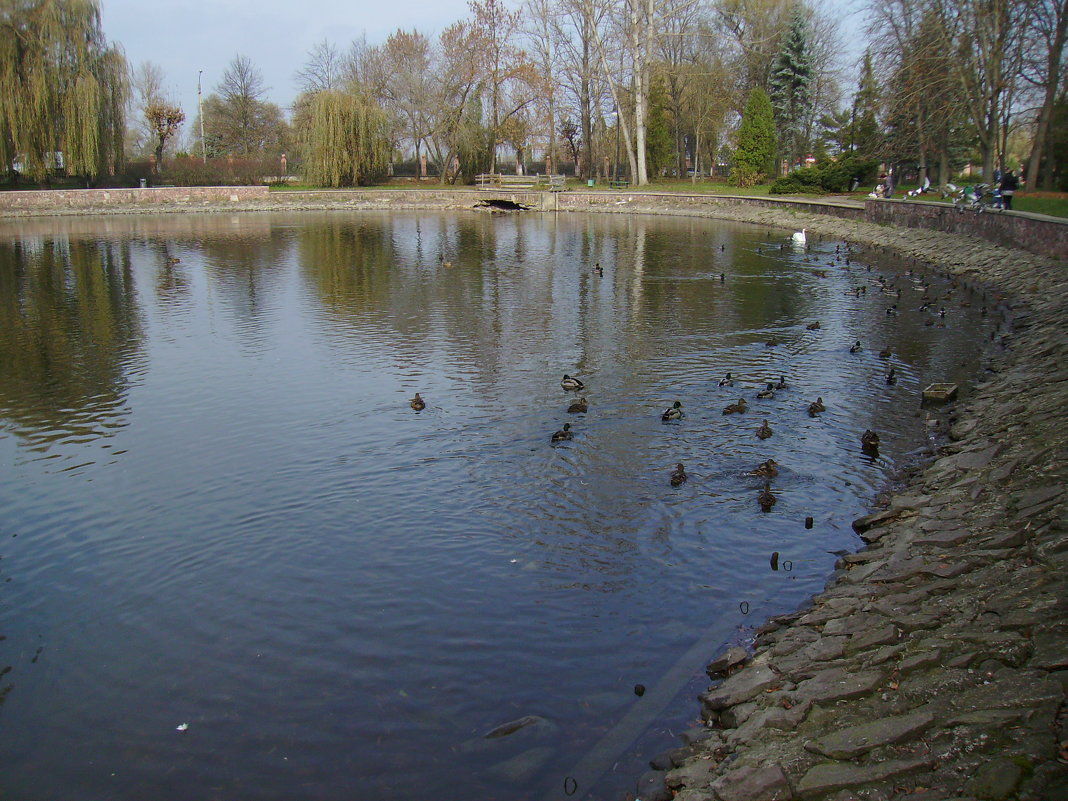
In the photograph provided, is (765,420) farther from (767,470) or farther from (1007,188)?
(1007,188)

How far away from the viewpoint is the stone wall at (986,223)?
23828mm

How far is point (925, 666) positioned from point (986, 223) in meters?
27.6

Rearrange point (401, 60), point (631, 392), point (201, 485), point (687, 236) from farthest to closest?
point (401, 60)
point (687, 236)
point (631, 392)
point (201, 485)

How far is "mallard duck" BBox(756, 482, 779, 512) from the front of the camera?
1102 cm

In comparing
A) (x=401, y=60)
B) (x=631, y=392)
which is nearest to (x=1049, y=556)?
(x=631, y=392)

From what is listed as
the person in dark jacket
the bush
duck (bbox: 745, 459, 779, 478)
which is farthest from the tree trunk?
duck (bbox: 745, 459, 779, 478)

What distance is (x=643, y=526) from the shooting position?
1055cm

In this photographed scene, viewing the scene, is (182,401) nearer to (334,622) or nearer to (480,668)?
(334,622)

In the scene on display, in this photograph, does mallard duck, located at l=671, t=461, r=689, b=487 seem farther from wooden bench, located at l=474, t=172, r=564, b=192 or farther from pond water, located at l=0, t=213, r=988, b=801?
wooden bench, located at l=474, t=172, r=564, b=192

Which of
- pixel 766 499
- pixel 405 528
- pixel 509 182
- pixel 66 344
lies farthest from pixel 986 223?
pixel 509 182

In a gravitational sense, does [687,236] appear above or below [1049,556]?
above

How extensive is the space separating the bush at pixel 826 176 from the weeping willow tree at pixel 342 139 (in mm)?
33301

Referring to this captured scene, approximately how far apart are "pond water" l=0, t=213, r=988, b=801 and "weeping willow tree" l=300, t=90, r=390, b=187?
46321 millimetres

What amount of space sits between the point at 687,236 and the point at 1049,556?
121 feet
